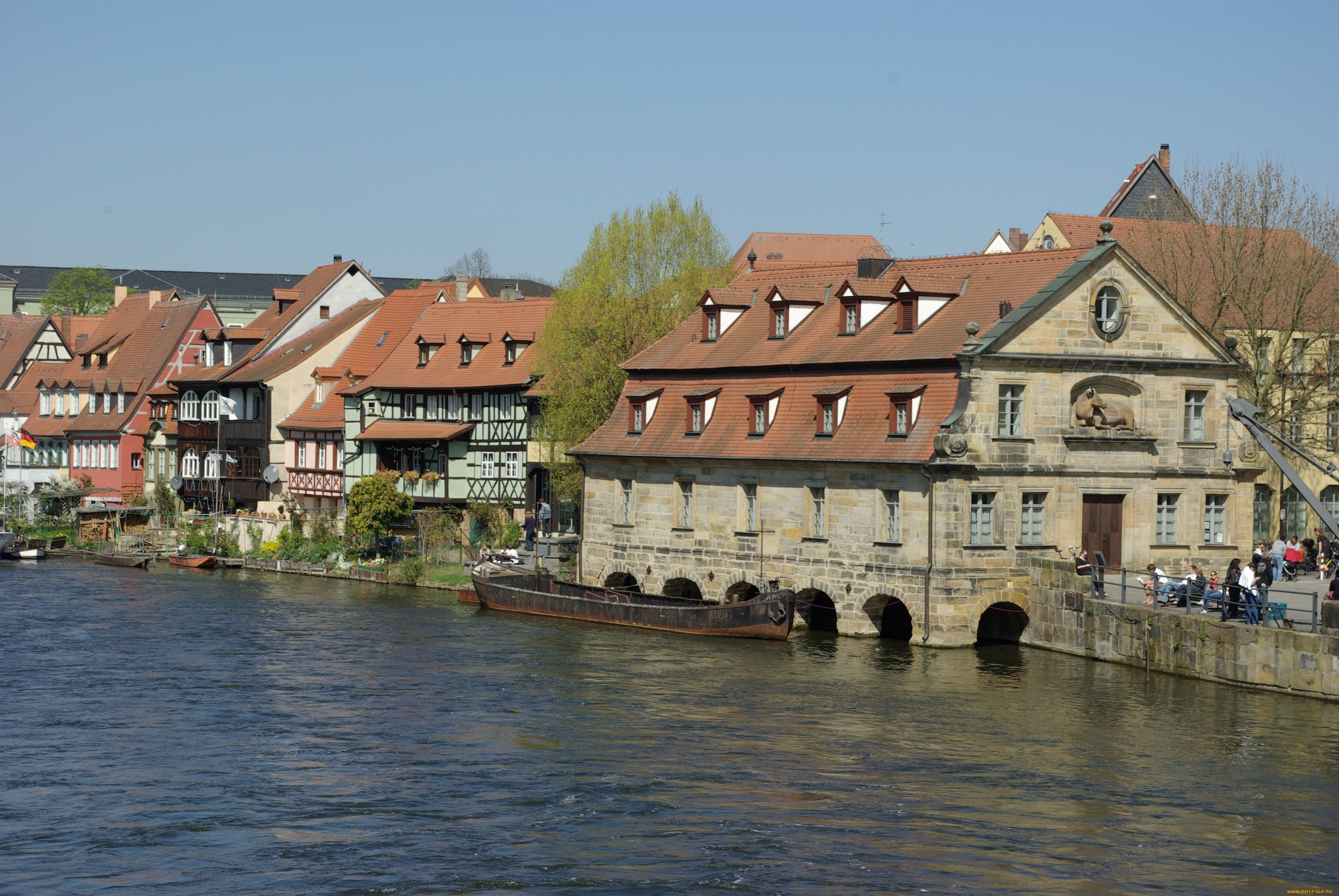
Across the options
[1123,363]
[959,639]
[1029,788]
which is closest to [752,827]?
[1029,788]

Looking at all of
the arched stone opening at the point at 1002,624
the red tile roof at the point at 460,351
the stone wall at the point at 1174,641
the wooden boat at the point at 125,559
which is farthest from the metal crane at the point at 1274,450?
the wooden boat at the point at 125,559

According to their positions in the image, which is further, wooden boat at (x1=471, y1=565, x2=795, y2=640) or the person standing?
wooden boat at (x1=471, y1=565, x2=795, y2=640)

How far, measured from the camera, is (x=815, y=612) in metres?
52.8

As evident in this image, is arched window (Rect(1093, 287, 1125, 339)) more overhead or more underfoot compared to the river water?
more overhead

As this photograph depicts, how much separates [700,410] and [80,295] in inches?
4051

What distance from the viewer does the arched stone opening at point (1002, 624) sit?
158 ft

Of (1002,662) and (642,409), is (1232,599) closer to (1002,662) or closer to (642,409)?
(1002,662)

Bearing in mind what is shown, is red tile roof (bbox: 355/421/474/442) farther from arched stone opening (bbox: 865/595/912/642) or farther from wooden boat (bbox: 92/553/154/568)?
arched stone opening (bbox: 865/595/912/642)

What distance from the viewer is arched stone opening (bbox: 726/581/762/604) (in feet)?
173

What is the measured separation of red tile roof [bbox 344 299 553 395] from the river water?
26.6 m

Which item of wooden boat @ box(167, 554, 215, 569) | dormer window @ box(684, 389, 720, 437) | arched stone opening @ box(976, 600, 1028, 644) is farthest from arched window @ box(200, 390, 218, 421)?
arched stone opening @ box(976, 600, 1028, 644)

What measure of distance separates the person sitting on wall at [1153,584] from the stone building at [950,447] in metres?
2.72

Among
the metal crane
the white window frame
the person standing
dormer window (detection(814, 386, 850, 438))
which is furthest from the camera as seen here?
dormer window (detection(814, 386, 850, 438))

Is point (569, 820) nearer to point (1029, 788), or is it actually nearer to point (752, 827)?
point (752, 827)
